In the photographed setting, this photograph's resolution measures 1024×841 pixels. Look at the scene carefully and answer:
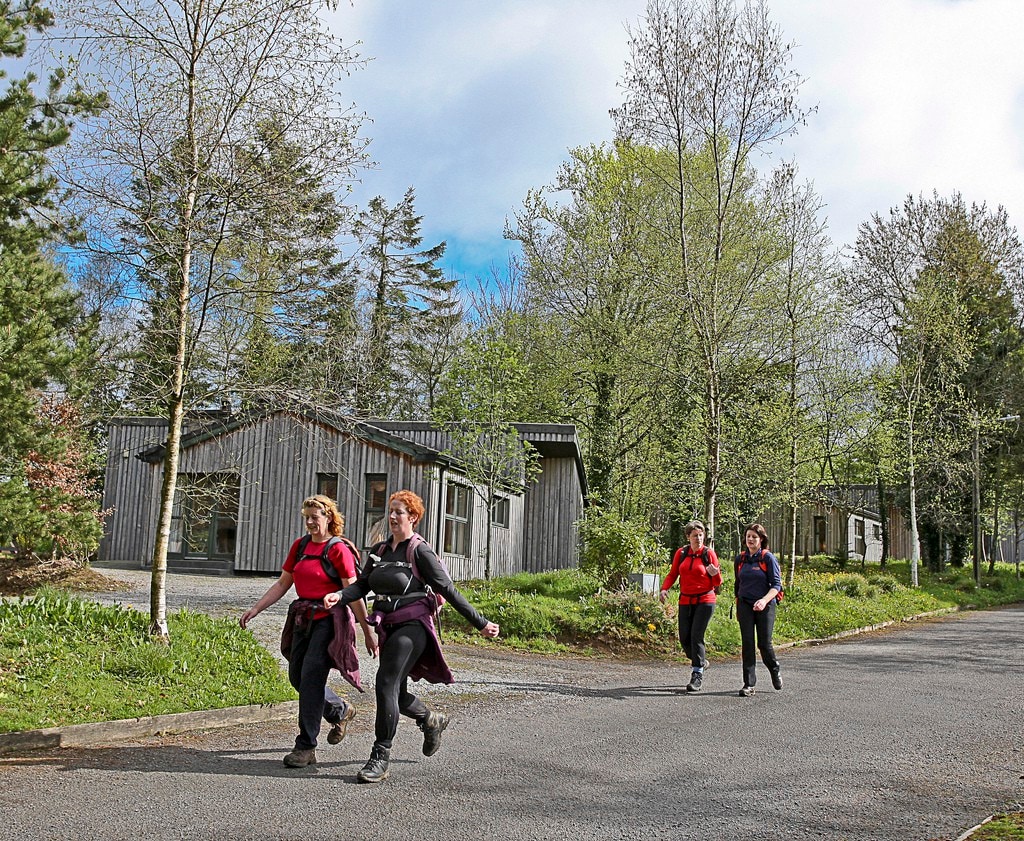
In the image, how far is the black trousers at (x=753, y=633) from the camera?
1113cm

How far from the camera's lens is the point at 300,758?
22.2 ft

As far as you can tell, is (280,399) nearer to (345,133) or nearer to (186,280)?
(186,280)

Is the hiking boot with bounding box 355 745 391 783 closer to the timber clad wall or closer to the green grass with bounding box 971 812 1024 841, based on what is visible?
the green grass with bounding box 971 812 1024 841

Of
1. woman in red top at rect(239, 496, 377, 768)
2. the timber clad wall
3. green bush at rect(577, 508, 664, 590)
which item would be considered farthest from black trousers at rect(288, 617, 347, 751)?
the timber clad wall

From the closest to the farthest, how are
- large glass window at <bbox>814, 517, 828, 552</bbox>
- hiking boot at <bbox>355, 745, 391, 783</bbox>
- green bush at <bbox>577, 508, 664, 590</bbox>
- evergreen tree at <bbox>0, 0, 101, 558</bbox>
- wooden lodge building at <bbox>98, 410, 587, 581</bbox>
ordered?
hiking boot at <bbox>355, 745, 391, 783</bbox>, evergreen tree at <bbox>0, 0, 101, 558</bbox>, green bush at <bbox>577, 508, 664, 590</bbox>, wooden lodge building at <bbox>98, 410, 587, 581</bbox>, large glass window at <bbox>814, 517, 828, 552</bbox>

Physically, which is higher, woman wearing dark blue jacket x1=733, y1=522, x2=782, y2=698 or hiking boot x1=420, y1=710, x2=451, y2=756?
woman wearing dark blue jacket x1=733, y1=522, x2=782, y2=698

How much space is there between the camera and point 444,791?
6207mm

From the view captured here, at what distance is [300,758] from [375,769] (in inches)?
27.1

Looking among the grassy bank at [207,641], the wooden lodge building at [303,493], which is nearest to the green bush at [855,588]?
the grassy bank at [207,641]

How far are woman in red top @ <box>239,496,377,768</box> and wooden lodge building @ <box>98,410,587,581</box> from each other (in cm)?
1517

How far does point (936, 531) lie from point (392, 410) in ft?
75.7

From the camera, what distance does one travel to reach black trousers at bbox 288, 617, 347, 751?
22.4 feet

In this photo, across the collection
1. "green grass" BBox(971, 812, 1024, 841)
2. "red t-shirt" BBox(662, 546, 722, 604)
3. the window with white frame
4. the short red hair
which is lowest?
"green grass" BBox(971, 812, 1024, 841)

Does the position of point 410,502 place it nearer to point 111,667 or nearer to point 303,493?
point 111,667
